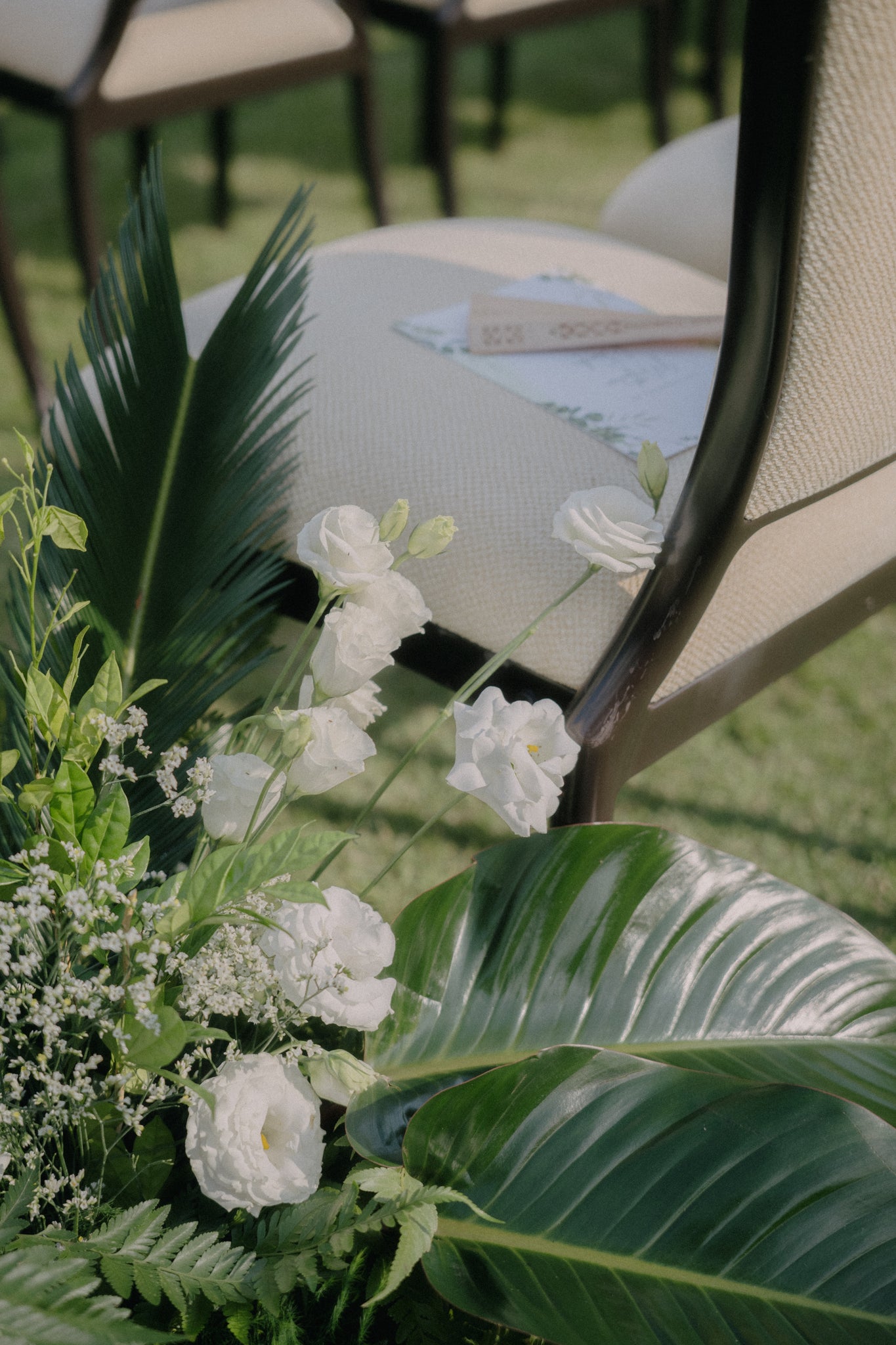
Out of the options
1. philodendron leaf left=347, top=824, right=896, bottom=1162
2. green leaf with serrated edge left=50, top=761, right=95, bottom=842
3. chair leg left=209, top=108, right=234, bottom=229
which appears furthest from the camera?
chair leg left=209, top=108, right=234, bottom=229

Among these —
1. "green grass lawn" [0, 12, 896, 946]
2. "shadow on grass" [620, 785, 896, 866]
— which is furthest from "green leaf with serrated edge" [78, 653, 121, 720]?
"shadow on grass" [620, 785, 896, 866]

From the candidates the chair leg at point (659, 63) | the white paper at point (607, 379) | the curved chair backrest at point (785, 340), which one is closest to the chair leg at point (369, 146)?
the chair leg at point (659, 63)

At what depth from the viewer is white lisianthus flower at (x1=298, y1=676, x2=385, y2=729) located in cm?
66

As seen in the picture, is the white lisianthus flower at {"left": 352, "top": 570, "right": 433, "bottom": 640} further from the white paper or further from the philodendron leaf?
the white paper

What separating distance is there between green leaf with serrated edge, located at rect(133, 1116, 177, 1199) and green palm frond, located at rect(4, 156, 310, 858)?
307 mm

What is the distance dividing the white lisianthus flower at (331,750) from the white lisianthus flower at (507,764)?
0.05m

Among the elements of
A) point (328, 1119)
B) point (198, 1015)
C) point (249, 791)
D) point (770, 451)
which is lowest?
point (328, 1119)

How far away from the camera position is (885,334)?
2.49 feet

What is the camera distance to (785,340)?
2.28 ft

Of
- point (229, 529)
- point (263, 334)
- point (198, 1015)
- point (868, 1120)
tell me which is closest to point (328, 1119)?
point (198, 1015)

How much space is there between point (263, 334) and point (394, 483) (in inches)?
6.0

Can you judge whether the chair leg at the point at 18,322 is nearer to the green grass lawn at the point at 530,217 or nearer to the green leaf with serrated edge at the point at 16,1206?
the green grass lawn at the point at 530,217

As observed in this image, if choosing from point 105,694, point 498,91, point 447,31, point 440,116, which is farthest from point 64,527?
point 498,91

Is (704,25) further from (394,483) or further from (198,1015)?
(198,1015)
